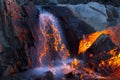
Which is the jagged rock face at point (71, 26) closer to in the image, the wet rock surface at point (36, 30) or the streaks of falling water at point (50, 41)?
the wet rock surface at point (36, 30)

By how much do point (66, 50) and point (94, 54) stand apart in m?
1.24

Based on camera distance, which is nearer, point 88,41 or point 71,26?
point 71,26

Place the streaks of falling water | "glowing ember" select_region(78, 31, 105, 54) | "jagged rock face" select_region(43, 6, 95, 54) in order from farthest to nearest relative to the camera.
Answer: "glowing ember" select_region(78, 31, 105, 54) < "jagged rock face" select_region(43, 6, 95, 54) < the streaks of falling water

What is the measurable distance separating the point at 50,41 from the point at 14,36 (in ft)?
6.33

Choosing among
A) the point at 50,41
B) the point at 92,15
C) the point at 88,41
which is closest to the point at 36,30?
the point at 50,41

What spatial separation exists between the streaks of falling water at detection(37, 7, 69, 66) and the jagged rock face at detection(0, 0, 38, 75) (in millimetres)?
700

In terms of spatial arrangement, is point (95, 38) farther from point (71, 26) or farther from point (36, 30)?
point (36, 30)

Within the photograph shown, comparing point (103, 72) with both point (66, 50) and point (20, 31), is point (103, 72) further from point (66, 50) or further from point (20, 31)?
point (20, 31)

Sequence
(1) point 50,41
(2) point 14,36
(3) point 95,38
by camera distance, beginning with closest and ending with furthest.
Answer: (2) point 14,36, (1) point 50,41, (3) point 95,38

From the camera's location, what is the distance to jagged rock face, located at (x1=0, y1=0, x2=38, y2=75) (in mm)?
10594

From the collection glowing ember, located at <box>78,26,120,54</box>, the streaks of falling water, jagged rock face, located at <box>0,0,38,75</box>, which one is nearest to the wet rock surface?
jagged rock face, located at <box>0,0,38,75</box>

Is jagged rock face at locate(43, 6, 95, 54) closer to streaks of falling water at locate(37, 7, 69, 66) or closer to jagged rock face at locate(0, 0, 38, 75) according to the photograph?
streaks of falling water at locate(37, 7, 69, 66)

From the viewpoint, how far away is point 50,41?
12312 millimetres

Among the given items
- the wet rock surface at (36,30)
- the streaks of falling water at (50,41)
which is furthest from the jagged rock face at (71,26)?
the streaks of falling water at (50,41)
